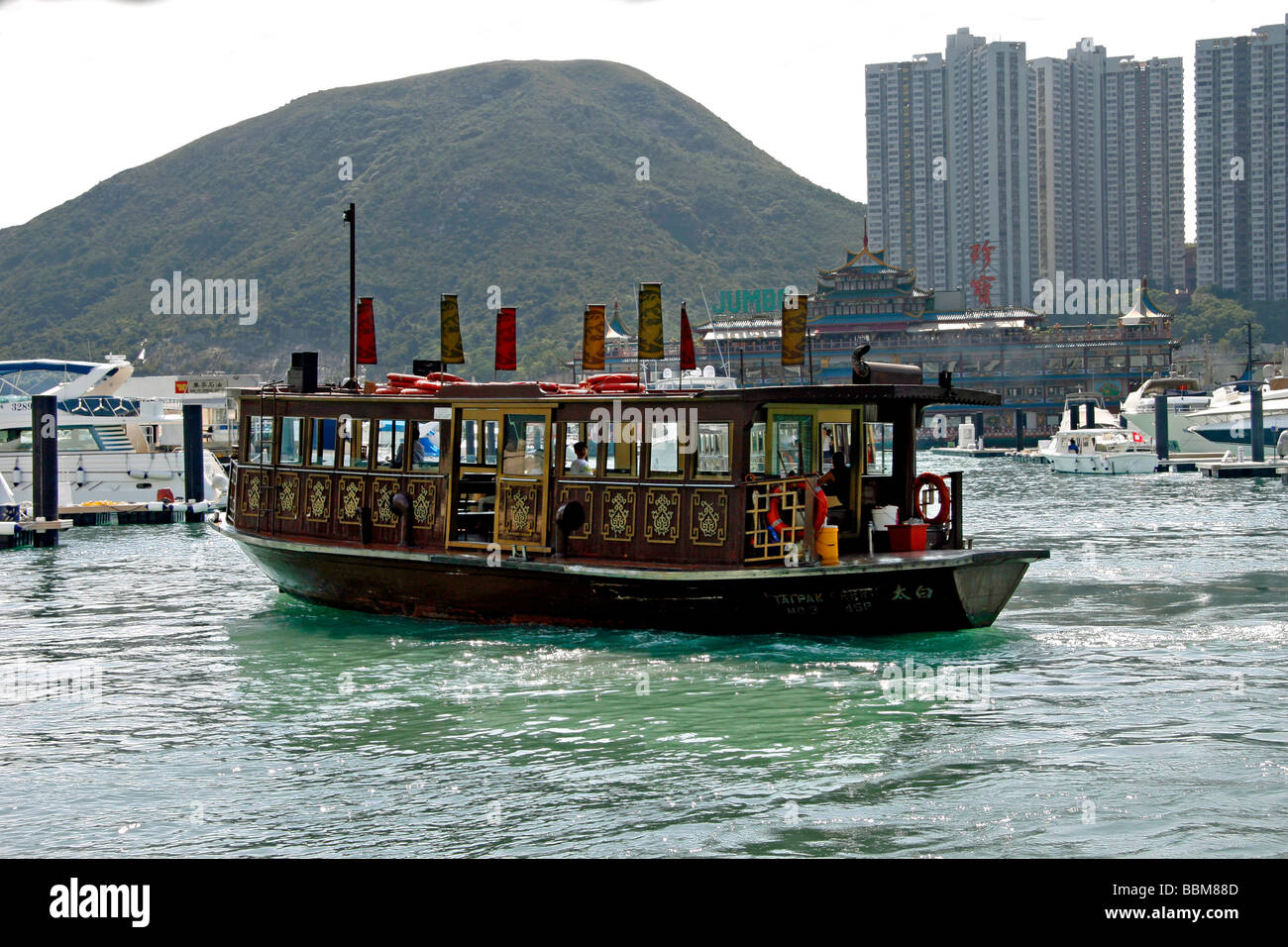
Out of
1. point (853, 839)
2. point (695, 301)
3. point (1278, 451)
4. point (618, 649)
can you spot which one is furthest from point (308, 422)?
point (695, 301)

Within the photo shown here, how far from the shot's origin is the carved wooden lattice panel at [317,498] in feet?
54.4

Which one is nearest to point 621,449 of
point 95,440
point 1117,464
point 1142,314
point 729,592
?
point 729,592

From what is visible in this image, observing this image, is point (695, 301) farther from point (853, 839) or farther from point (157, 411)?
point (853, 839)

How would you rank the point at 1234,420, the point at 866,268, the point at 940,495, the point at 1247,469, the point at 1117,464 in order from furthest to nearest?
the point at 866,268, the point at 1234,420, the point at 1117,464, the point at 1247,469, the point at 940,495

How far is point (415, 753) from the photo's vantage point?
980 cm

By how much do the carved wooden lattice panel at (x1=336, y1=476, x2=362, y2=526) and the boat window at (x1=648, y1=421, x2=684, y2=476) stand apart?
13.6 feet

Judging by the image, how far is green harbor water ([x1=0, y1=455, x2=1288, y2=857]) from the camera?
26.3 ft

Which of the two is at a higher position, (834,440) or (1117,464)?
(834,440)

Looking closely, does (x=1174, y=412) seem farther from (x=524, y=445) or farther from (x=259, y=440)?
(x=524, y=445)

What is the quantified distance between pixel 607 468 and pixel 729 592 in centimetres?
203

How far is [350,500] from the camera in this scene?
53.5ft

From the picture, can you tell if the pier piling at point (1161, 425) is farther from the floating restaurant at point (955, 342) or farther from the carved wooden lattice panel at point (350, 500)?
the carved wooden lattice panel at point (350, 500)

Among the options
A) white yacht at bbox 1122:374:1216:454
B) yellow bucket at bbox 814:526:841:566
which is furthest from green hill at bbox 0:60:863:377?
yellow bucket at bbox 814:526:841:566

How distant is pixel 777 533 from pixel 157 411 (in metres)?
31.7
